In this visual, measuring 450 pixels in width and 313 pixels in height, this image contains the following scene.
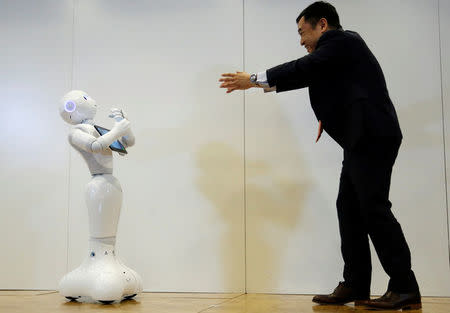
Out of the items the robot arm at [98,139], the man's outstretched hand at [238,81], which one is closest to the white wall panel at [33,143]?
the robot arm at [98,139]

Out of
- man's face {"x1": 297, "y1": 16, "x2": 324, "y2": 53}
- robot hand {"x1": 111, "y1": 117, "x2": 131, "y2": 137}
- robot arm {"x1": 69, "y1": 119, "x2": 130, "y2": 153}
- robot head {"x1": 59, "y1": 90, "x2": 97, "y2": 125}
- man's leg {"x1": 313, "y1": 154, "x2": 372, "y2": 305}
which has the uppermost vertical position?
man's face {"x1": 297, "y1": 16, "x2": 324, "y2": 53}

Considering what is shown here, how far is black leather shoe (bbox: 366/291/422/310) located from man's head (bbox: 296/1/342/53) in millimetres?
1154

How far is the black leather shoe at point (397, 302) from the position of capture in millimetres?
1912

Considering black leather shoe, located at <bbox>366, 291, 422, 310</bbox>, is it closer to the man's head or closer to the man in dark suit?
the man in dark suit

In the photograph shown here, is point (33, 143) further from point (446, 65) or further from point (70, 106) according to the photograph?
point (446, 65)

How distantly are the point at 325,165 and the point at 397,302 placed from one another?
1069mm

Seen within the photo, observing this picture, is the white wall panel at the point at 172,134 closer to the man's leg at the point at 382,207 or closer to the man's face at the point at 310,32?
the man's face at the point at 310,32

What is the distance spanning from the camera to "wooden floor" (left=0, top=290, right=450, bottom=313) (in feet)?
6.53

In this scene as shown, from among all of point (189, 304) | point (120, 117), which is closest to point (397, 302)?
point (189, 304)

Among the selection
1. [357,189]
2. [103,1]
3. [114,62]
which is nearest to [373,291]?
[357,189]

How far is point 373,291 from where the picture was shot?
2.73 m

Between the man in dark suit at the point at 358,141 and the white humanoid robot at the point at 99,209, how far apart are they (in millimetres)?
697

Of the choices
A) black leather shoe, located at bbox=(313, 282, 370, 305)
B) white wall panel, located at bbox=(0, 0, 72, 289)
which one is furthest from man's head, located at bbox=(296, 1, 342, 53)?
white wall panel, located at bbox=(0, 0, 72, 289)

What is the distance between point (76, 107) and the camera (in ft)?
8.03
